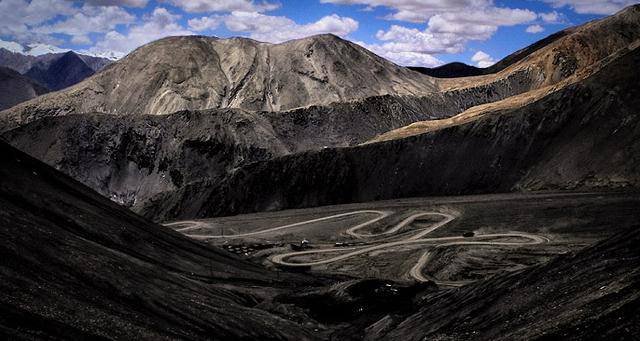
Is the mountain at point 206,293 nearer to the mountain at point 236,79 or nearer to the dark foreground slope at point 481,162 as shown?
the dark foreground slope at point 481,162

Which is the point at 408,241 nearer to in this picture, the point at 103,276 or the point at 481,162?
the point at 481,162

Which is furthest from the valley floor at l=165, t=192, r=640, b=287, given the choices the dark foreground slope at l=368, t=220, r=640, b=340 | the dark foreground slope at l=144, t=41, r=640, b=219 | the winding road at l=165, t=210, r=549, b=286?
the dark foreground slope at l=368, t=220, r=640, b=340

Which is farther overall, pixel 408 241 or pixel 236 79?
pixel 236 79

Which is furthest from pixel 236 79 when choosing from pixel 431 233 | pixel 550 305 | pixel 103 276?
pixel 550 305

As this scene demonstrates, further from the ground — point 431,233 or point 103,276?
point 103,276

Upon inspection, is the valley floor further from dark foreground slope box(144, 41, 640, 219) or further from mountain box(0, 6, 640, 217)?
mountain box(0, 6, 640, 217)

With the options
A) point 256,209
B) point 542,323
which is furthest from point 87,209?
point 256,209
